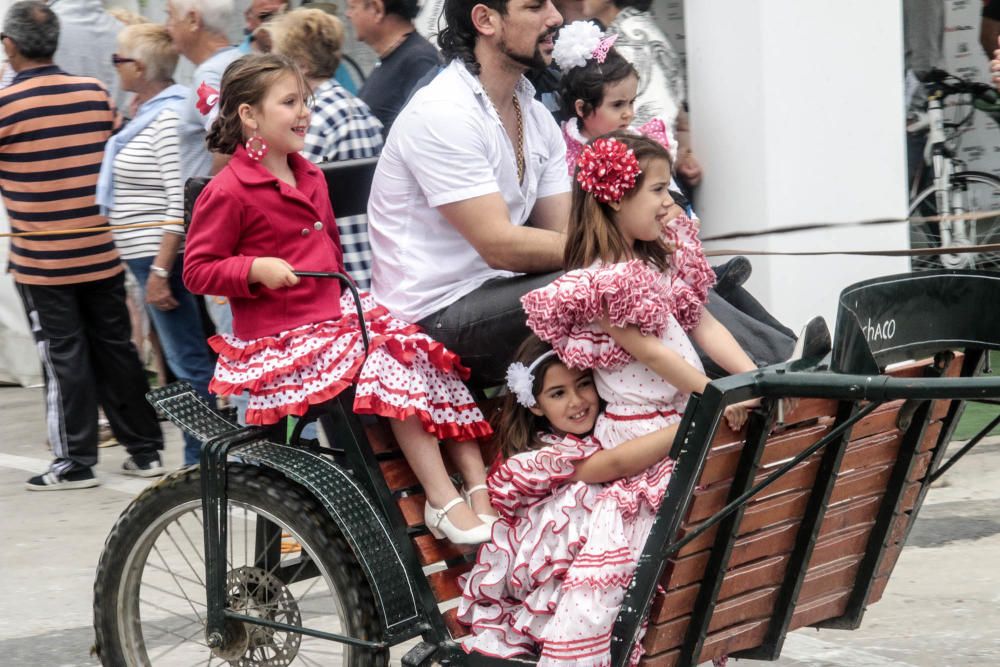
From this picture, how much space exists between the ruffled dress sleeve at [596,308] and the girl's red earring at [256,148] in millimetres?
726

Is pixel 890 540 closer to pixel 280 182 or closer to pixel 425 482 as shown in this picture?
pixel 425 482

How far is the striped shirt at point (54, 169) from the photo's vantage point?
20.9 feet

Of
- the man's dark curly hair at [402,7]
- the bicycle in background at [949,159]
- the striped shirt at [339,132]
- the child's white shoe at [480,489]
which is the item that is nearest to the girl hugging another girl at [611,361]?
the child's white shoe at [480,489]

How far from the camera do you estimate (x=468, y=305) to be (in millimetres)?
3480

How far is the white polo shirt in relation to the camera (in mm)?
3492

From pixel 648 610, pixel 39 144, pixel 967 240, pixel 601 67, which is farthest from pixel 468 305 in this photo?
pixel 967 240

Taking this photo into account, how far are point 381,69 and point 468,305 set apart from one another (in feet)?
7.53

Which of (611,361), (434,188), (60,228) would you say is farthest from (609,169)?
(60,228)

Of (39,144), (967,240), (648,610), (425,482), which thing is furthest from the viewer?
(967,240)

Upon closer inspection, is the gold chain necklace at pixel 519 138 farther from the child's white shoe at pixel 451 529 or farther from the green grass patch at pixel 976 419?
the green grass patch at pixel 976 419

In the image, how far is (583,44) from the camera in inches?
182

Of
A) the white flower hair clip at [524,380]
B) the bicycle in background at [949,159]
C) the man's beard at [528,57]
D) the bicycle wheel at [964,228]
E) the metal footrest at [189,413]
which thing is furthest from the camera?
the bicycle in background at [949,159]

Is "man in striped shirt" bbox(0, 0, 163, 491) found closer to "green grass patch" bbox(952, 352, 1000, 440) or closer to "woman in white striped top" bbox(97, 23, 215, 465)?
"woman in white striped top" bbox(97, 23, 215, 465)

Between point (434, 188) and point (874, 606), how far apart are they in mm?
1982
